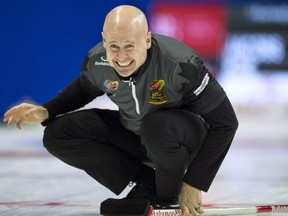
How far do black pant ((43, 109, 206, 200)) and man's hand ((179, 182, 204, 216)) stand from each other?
4cm

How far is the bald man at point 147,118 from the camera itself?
7.15ft

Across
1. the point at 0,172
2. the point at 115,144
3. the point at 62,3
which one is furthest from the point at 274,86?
the point at 115,144

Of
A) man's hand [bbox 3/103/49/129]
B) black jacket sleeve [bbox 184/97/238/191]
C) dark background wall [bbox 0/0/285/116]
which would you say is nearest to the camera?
black jacket sleeve [bbox 184/97/238/191]

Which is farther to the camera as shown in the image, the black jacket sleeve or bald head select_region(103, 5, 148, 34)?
the black jacket sleeve

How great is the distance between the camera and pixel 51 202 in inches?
Answer: 103

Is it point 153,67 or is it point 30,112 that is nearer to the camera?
point 153,67

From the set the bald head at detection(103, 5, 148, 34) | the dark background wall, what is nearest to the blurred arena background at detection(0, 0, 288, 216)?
the dark background wall

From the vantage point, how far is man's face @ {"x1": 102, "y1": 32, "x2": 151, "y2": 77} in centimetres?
213

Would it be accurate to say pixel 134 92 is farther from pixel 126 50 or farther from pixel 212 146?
pixel 212 146

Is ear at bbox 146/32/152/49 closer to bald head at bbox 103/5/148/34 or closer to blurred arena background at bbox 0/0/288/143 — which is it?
bald head at bbox 103/5/148/34

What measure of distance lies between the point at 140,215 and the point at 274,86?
16.0ft

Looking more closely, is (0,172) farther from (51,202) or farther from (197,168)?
(197,168)

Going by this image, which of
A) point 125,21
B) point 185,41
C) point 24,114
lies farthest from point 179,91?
point 185,41

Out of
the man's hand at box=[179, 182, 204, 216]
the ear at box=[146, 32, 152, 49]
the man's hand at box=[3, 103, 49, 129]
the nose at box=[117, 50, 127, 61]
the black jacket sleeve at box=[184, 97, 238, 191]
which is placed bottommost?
the man's hand at box=[179, 182, 204, 216]
